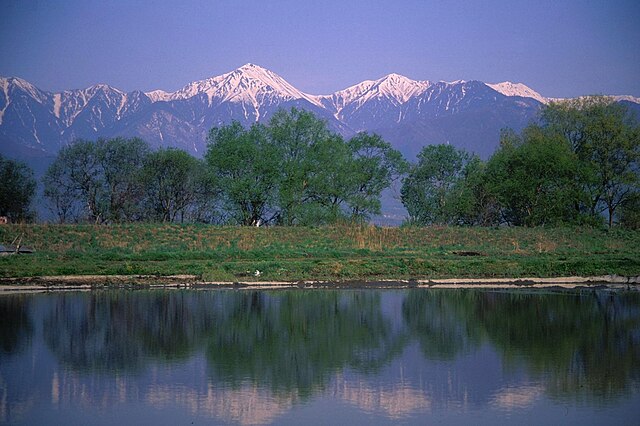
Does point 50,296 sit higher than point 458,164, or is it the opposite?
point 458,164

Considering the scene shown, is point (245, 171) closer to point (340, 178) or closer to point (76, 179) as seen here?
point (340, 178)

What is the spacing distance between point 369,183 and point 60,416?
7479cm

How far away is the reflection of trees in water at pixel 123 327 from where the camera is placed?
80.3 feet

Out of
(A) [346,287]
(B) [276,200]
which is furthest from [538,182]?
(A) [346,287]

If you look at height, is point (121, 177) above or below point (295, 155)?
below

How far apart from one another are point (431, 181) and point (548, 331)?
2635 inches

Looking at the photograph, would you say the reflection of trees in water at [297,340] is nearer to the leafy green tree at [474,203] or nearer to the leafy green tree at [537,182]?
the leafy green tree at [537,182]

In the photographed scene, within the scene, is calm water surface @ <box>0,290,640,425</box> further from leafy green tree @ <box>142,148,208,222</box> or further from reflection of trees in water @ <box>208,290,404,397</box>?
leafy green tree @ <box>142,148,208,222</box>

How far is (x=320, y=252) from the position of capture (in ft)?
178

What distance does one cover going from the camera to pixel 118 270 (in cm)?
4400

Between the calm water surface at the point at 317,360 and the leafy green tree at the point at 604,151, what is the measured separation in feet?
156

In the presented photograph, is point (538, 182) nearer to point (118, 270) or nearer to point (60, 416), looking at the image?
point (118, 270)

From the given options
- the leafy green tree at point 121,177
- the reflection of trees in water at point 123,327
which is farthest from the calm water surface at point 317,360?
the leafy green tree at point 121,177

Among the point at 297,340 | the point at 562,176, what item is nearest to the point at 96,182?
the point at 562,176
